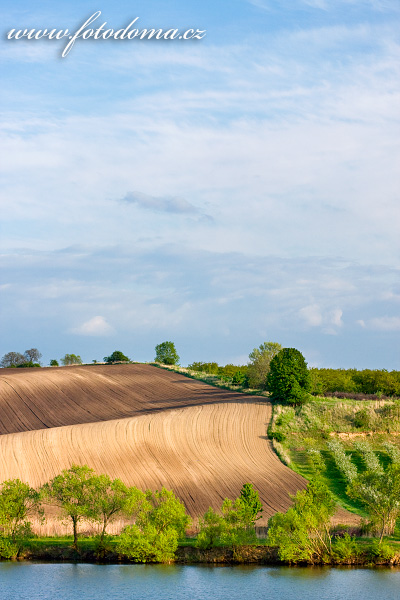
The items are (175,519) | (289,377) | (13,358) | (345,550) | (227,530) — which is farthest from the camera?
(13,358)

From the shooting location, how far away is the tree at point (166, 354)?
131875mm

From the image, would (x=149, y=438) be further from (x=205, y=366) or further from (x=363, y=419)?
(x=205, y=366)

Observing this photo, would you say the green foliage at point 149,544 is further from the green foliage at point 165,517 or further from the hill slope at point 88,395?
the hill slope at point 88,395

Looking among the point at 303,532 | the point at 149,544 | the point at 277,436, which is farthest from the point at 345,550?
the point at 277,436

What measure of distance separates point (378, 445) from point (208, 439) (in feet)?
57.1

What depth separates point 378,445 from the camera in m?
78.3

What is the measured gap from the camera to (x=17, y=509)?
52.2 metres

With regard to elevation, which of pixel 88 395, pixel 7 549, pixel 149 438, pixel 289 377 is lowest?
pixel 7 549

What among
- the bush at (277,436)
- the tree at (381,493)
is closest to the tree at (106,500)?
the tree at (381,493)

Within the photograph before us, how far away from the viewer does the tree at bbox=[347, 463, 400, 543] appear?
54219mm

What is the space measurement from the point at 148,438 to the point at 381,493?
80.6ft

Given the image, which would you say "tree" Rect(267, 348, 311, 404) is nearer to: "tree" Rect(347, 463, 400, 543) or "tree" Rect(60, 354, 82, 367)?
"tree" Rect(347, 463, 400, 543)

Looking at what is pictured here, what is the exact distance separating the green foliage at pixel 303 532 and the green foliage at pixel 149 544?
6.41 m

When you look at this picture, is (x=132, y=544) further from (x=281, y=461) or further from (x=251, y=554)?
(x=281, y=461)
